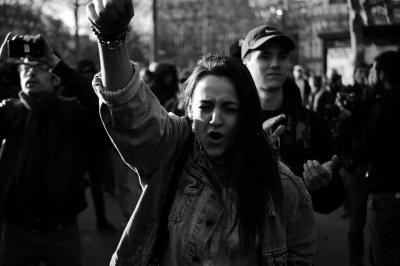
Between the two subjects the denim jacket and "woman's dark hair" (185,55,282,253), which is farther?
"woman's dark hair" (185,55,282,253)

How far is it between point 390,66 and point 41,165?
2752mm

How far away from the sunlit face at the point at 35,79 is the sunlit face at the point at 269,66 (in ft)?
4.57

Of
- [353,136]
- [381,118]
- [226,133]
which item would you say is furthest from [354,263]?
[226,133]

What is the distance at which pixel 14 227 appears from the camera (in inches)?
137

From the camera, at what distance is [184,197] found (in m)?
1.89

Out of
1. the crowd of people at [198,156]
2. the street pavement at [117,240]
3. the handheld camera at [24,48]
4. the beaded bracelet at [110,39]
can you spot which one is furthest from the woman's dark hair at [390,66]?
the beaded bracelet at [110,39]

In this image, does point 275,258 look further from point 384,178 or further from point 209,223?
point 384,178

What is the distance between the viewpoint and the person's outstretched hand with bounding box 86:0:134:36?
1457 mm

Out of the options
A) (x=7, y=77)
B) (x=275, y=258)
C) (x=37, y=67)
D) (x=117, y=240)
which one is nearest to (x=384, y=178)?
(x=275, y=258)

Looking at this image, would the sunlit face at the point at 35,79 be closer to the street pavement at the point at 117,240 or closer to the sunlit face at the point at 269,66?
the sunlit face at the point at 269,66

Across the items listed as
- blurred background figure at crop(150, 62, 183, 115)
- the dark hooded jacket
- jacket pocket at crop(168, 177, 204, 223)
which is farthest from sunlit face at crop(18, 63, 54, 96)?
blurred background figure at crop(150, 62, 183, 115)

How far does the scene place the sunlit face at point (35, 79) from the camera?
3611 millimetres

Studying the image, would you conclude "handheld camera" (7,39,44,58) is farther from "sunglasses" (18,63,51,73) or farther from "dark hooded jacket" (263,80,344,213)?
"dark hooded jacket" (263,80,344,213)

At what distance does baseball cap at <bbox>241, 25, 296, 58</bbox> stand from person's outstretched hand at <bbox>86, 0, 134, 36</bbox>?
169cm
